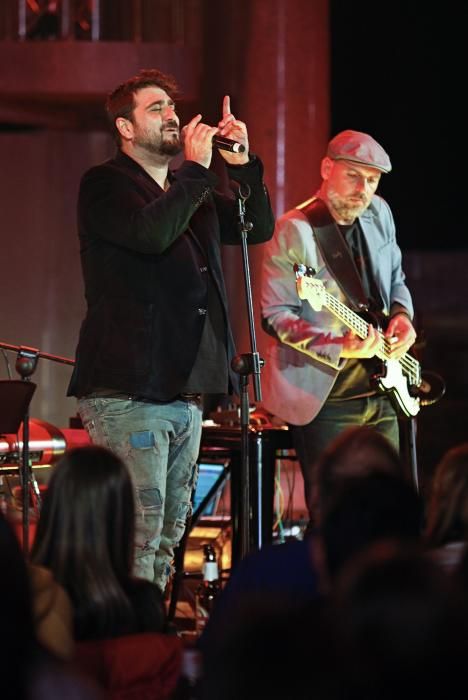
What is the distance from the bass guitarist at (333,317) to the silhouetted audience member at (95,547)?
2095 millimetres

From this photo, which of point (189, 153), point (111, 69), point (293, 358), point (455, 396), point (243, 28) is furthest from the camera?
point (455, 396)

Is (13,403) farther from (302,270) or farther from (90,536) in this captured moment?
(90,536)

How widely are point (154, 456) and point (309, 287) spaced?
106cm

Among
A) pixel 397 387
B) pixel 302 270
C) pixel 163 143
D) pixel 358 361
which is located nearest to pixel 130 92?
pixel 163 143

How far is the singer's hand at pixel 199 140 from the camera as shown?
3.86 m

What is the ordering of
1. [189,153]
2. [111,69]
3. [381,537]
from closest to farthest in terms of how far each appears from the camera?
[381,537], [189,153], [111,69]

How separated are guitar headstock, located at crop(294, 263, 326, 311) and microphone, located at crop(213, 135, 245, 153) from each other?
72 centimetres

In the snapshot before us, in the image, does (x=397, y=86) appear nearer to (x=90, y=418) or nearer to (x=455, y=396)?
(x=455, y=396)

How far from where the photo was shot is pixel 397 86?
8.23m

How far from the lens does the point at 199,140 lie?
388 cm

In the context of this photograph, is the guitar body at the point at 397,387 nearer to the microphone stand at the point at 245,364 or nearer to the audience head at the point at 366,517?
the microphone stand at the point at 245,364

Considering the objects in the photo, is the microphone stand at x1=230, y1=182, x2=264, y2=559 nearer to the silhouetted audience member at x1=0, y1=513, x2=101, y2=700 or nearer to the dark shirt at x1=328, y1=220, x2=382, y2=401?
the dark shirt at x1=328, y1=220, x2=382, y2=401

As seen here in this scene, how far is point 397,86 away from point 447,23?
1.80ft

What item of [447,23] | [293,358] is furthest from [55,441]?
[447,23]
